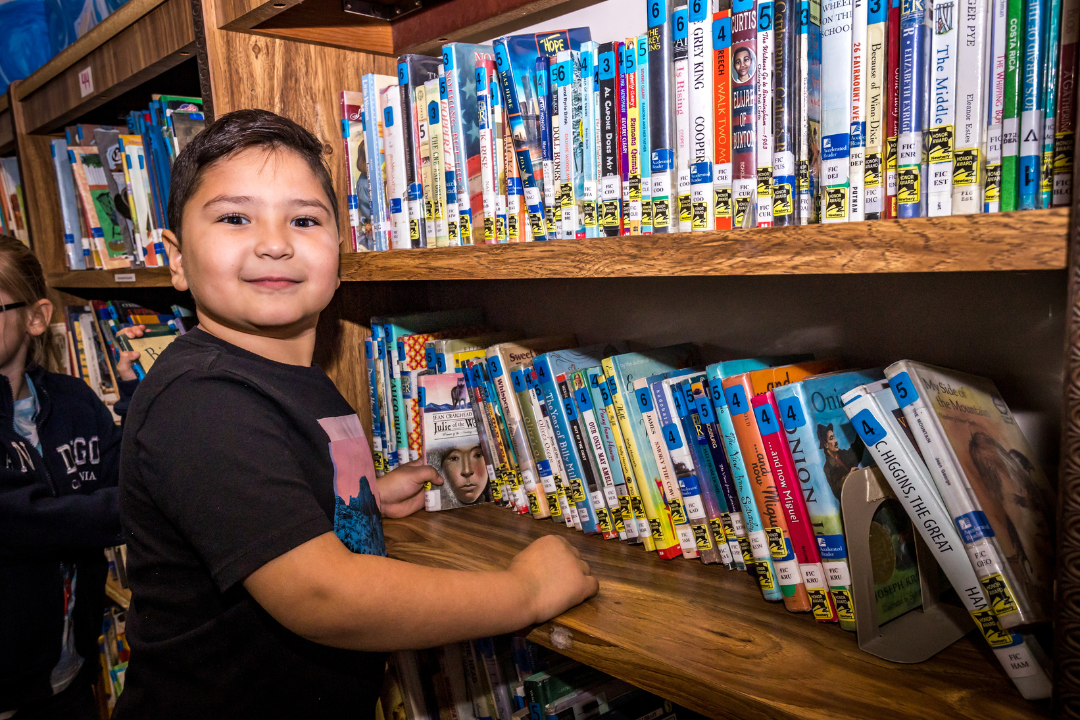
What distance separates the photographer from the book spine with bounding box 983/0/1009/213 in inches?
21.9

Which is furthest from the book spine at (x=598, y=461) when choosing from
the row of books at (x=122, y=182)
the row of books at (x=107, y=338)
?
the row of books at (x=107, y=338)

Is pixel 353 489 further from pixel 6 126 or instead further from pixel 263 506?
pixel 6 126

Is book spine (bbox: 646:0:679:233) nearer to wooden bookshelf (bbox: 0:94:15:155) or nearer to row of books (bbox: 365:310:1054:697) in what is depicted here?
row of books (bbox: 365:310:1054:697)

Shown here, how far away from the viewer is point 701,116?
724mm

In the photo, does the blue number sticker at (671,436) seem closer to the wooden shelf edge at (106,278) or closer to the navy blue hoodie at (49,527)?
the wooden shelf edge at (106,278)

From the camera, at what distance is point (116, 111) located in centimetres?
196

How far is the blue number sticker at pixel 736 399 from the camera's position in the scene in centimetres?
76

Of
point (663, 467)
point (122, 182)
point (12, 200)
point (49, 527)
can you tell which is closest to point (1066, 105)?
point (663, 467)

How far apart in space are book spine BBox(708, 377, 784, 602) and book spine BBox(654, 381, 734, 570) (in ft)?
0.20

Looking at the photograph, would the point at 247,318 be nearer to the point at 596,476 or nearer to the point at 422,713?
the point at 596,476

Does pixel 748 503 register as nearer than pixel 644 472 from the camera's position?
Yes

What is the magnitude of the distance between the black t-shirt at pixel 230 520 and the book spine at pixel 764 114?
1.91 ft

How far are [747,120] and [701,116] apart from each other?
0.19 ft

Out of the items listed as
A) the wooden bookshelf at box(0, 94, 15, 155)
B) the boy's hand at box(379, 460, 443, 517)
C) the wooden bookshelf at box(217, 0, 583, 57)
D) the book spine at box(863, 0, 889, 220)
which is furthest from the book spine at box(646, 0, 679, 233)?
the wooden bookshelf at box(0, 94, 15, 155)
